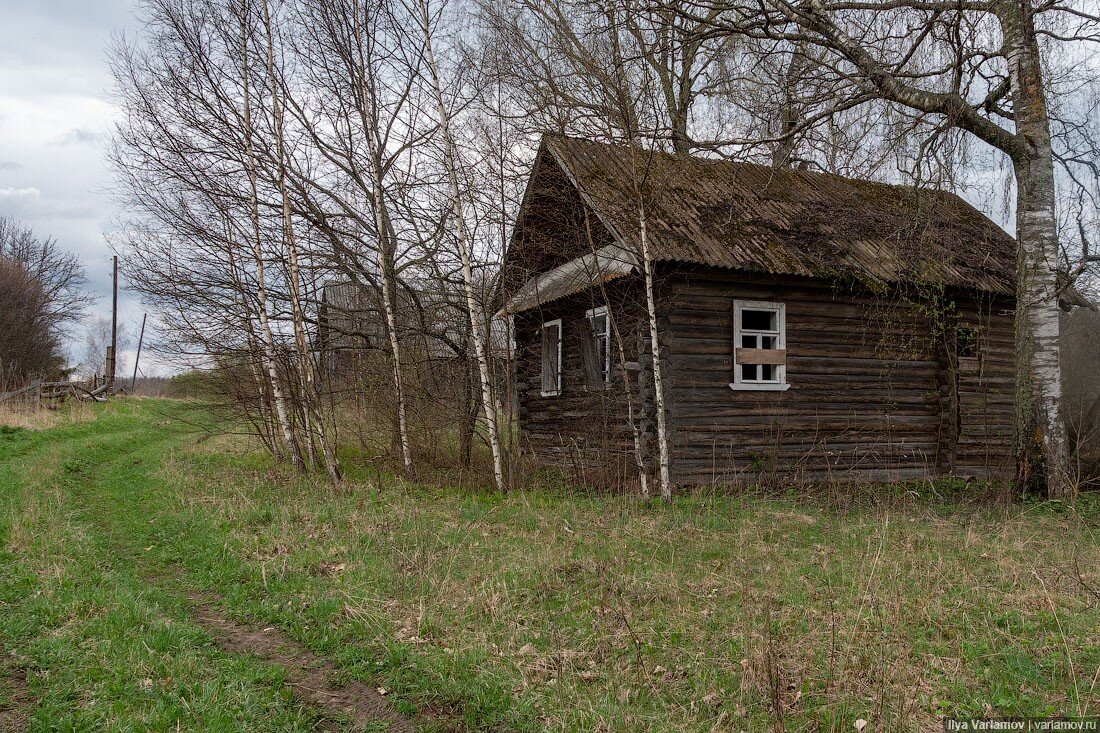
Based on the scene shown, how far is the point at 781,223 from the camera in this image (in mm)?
13570

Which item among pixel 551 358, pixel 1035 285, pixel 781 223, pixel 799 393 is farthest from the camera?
pixel 551 358

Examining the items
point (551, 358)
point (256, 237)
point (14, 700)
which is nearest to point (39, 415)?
point (256, 237)

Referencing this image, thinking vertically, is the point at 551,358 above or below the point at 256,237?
below

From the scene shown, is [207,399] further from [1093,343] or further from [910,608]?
[1093,343]

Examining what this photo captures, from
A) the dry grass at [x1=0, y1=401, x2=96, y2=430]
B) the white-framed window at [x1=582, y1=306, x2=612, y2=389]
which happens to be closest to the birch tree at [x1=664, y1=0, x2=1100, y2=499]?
the white-framed window at [x1=582, y1=306, x2=612, y2=389]

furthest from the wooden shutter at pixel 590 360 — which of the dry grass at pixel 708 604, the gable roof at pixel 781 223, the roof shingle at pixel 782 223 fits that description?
the dry grass at pixel 708 604

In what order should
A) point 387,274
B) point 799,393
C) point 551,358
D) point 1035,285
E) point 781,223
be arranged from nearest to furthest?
point 1035,285, point 387,274, point 799,393, point 781,223, point 551,358

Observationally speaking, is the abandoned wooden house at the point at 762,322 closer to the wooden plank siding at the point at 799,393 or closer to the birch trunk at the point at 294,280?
the wooden plank siding at the point at 799,393

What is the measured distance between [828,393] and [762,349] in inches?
62.2

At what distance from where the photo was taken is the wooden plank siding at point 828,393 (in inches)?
482

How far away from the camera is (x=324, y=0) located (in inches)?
468

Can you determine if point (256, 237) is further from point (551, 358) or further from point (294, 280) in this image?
point (551, 358)

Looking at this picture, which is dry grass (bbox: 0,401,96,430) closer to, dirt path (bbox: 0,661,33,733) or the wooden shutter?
the wooden shutter

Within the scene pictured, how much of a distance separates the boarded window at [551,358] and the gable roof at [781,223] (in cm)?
175
